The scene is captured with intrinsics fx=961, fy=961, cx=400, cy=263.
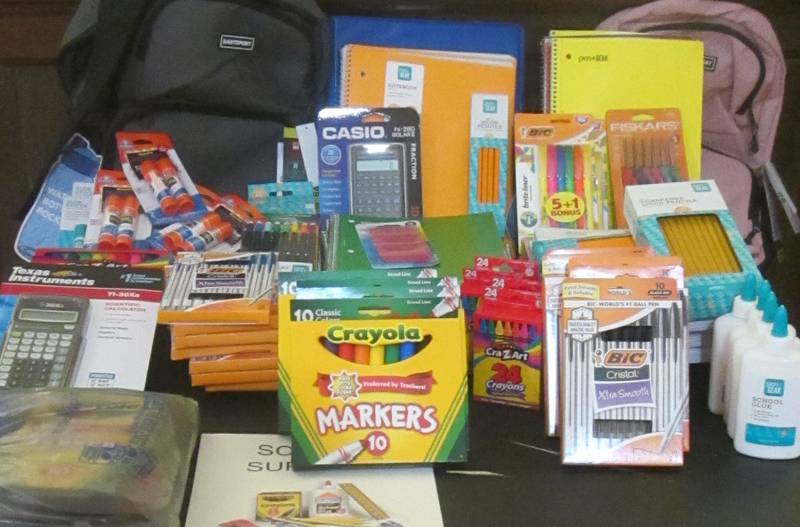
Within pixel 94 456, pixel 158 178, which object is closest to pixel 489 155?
pixel 158 178

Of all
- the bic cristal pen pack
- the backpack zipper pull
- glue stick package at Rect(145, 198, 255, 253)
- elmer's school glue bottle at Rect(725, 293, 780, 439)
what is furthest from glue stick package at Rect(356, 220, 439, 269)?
the backpack zipper pull

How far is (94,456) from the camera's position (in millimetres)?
883

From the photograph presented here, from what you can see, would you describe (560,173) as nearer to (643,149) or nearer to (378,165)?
(643,149)

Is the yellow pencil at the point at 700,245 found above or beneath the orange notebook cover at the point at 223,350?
above

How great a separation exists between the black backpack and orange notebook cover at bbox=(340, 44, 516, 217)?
2.4 inches

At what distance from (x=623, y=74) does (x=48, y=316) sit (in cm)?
87

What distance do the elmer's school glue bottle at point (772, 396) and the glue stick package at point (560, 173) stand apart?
1.32 feet

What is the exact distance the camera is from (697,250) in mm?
1146

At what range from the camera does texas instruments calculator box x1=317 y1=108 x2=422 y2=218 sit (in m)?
1.37

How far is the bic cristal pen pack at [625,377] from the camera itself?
38.9 inches

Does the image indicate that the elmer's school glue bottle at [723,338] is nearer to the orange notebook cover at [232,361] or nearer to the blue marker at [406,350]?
the blue marker at [406,350]

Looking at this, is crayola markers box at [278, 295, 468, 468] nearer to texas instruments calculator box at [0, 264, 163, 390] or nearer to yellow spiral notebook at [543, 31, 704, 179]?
texas instruments calculator box at [0, 264, 163, 390]

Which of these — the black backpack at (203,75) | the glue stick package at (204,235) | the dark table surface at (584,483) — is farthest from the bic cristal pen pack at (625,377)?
the black backpack at (203,75)

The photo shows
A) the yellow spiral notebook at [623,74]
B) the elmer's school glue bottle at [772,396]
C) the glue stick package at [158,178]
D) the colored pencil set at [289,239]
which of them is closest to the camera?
the elmer's school glue bottle at [772,396]
